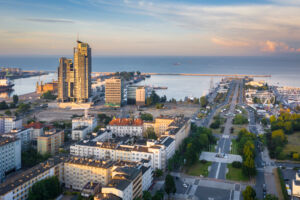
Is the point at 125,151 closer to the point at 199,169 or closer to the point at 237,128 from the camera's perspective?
the point at 199,169

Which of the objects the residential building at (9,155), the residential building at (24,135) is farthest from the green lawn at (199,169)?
the residential building at (24,135)

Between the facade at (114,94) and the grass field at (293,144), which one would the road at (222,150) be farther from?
the facade at (114,94)

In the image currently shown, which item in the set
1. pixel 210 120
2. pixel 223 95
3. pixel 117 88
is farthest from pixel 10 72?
pixel 210 120

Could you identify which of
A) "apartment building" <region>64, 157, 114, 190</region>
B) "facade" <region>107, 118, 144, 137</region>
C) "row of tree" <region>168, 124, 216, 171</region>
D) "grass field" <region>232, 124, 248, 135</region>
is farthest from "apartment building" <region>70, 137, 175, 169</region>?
"grass field" <region>232, 124, 248, 135</region>

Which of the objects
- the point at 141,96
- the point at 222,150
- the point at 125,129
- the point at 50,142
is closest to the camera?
the point at 50,142

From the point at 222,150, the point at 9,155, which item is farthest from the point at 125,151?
the point at 222,150

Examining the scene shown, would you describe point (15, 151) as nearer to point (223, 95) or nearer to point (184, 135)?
point (184, 135)
